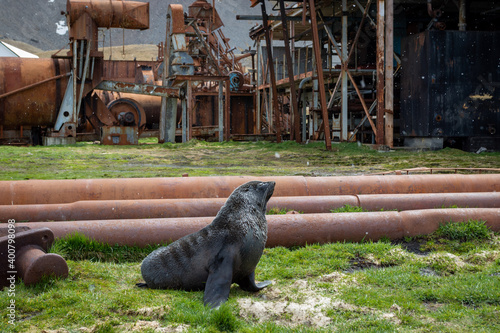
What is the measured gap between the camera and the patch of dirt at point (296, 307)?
294 centimetres

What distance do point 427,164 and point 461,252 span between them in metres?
5.73

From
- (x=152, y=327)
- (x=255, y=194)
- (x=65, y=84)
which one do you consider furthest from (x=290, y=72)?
(x=152, y=327)

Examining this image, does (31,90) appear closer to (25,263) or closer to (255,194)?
(25,263)

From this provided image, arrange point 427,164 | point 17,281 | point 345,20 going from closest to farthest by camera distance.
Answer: point 17,281, point 427,164, point 345,20

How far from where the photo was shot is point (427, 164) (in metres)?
10.0

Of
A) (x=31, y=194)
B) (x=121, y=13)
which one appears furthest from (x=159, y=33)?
(x=31, y=194)

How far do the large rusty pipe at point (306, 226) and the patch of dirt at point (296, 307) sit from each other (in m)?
1.16

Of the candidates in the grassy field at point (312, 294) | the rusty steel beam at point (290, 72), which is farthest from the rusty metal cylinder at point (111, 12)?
the grassy field at point (312, 294)

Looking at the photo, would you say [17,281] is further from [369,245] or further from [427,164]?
[427,164]

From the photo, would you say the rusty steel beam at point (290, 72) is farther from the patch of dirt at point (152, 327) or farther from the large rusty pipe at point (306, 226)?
the patch of dirt at point (152, 327)

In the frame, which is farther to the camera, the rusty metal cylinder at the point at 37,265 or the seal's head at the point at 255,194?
the seal's head at the point at 255,194

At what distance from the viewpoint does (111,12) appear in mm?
20234

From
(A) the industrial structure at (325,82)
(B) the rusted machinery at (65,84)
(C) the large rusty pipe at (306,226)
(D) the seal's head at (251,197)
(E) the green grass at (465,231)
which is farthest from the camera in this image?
(B) the rusted machinery at (65,84)

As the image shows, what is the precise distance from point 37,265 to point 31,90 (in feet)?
57.8
